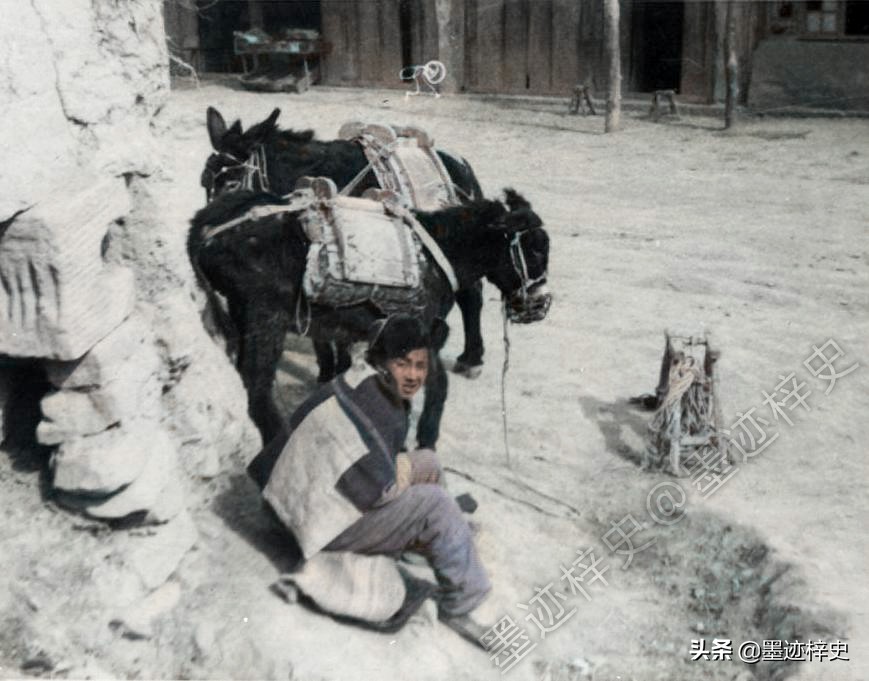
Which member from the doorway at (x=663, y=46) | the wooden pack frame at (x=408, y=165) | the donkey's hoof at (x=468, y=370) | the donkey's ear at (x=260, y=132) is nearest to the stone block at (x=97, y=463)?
the wooden pack frame at (x=408, y=165)

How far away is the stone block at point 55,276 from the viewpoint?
3275 mm

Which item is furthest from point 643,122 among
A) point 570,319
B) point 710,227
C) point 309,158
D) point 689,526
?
point 689,526

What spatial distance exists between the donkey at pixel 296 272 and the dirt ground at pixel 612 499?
0.31 metres

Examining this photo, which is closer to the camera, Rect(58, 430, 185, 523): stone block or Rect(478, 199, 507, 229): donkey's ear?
Rect(58, 430, 185, 523): stone block

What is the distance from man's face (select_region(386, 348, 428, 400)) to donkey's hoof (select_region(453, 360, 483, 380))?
257 centimetres

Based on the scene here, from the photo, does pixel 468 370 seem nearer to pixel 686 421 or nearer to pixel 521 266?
pixel 521 266

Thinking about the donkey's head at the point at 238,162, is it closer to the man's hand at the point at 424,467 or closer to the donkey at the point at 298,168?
the donkey at the point at 298,168

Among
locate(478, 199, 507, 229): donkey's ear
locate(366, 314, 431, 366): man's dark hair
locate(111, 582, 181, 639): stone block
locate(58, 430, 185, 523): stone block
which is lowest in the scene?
locate(111, 582, 181, 639): stone block

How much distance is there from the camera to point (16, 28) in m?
3.34

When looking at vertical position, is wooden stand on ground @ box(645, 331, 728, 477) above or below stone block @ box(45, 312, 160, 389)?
below

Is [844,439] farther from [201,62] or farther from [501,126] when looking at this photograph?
[201,62]

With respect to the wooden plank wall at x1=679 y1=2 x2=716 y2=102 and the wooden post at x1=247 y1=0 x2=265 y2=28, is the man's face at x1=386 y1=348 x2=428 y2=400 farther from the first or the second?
the wooden post at x1=247 y1=0 x2=265 y2=28

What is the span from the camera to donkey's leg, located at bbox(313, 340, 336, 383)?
580 centimetres

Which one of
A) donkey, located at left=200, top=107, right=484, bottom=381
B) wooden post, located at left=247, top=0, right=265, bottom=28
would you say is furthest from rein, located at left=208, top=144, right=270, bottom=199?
wooden post, located at left=247, top=0, right=265, bottom=28
